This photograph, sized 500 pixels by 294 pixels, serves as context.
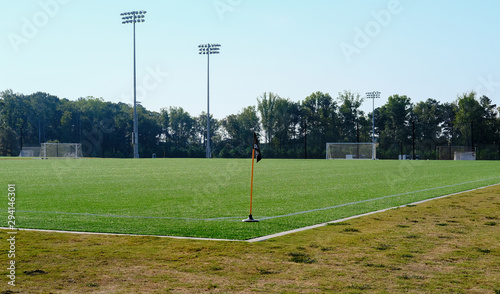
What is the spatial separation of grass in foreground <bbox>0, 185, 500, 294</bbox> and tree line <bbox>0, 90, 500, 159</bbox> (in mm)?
71838

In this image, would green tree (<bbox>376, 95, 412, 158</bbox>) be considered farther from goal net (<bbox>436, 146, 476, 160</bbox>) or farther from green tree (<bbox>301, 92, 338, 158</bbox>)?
goal net (<bbox>436, 146, 476, 160</bbox>)

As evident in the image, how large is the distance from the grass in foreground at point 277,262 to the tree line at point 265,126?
236 ft

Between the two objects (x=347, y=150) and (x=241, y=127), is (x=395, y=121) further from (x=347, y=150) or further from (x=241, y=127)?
(x=241, y=127)

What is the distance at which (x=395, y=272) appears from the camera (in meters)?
5.70

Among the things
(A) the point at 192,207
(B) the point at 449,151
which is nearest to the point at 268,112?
(B) the point at 449,151

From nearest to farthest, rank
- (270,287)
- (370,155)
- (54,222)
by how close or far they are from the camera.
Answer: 1. (270,287)
2. (54,222)
3. (370,155)

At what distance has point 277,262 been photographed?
20.1ft

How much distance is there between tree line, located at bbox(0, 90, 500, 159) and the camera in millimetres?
85812

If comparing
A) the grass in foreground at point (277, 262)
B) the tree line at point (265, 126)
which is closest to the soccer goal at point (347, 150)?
the tree line at point (265, 126)

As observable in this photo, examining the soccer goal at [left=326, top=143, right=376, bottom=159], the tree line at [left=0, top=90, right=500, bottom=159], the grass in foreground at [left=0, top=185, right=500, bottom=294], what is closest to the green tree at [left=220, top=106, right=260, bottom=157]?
the tree line at [left=0, top=90, right=500, bottom=159]

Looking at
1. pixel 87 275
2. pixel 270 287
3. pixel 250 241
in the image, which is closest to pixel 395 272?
pixel 270 287

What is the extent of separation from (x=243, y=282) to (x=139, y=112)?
105 meters

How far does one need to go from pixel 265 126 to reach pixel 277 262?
308 ft

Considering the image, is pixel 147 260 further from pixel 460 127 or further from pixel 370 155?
pixel 460 127
